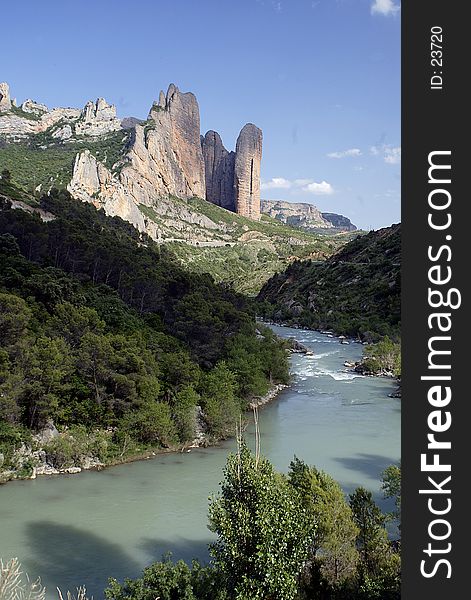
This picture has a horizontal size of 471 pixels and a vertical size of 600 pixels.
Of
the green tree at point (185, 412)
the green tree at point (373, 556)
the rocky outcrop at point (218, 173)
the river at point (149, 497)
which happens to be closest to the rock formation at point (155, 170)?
the rocky outcrop at point (218, 173)

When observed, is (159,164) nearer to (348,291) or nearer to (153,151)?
(153,151)

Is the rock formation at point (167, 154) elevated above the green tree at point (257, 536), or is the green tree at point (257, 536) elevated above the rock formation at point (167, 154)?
the rock formation at point (167, 154)

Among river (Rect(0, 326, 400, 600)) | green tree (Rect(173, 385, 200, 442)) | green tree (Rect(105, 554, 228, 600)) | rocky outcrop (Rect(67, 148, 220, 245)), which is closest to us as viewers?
green tree (Rect(105, 554, 228, 600))

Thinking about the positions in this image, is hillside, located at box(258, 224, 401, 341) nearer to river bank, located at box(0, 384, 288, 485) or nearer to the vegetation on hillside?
the vegetation on hillside

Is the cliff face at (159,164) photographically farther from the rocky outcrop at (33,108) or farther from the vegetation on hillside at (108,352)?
the vegetation on hillside at (108,352)

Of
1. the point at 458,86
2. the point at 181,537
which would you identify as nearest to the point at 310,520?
the point at 181,537

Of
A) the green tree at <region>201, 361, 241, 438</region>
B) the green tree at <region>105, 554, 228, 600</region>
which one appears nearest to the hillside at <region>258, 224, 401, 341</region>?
the green tree at <region>201, 361, 241, 438</region>

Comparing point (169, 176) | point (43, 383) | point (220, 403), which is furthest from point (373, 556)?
point (169, 176)
